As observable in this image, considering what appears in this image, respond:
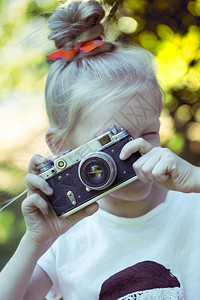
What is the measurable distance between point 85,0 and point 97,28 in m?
0.08

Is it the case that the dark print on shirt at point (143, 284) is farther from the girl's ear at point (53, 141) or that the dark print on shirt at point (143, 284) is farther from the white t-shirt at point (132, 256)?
the girl's ear at point (53, 141)

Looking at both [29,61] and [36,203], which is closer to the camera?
[36,203]

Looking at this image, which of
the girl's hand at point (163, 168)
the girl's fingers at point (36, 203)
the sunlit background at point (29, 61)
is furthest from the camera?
the sunlit background at point (29, 61)

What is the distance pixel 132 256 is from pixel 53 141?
392 millimetres

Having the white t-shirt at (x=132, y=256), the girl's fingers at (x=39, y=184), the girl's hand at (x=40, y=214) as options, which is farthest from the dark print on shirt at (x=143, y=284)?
the girl's fingers at (x=39, y=184)

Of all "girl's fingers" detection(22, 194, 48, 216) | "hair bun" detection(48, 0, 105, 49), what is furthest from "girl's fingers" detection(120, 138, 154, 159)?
"hair bun" detection(48, 0, 105, 49)

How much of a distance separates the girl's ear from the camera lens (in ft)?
0.80

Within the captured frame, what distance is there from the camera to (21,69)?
1.11 metres

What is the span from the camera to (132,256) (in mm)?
941

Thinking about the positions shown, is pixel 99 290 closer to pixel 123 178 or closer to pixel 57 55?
pixel 123 178

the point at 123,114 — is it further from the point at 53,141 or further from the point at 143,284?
the point at 143,284

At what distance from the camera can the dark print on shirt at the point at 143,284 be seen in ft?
2.79

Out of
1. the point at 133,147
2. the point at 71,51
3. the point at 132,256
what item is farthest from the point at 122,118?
the point at 132,256

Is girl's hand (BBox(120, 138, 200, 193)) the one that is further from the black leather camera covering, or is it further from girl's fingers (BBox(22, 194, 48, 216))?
girl's fingers (BBox(22, 194, 48, 216))
